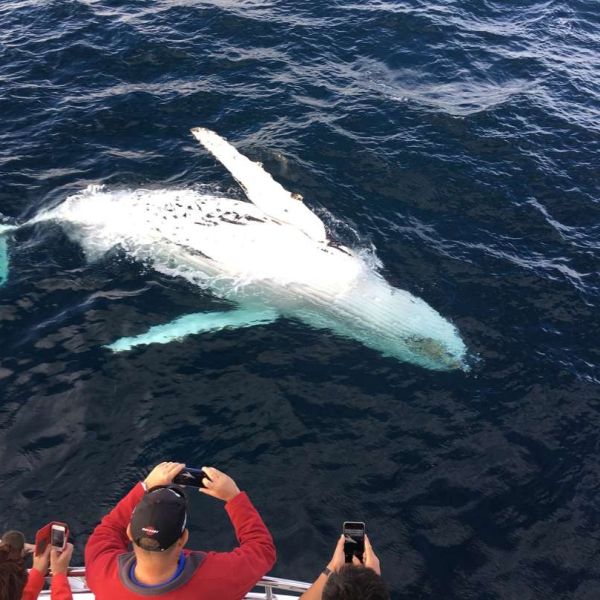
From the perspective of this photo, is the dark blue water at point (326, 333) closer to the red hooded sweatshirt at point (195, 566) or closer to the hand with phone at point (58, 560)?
the red hooded sweatshirt at point (195, 566)

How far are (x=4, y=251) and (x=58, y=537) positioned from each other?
1148cm

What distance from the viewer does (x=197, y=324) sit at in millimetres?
13828

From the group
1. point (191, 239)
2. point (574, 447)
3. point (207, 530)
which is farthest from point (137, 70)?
point (574, 447)

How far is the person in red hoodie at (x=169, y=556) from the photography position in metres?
5.43

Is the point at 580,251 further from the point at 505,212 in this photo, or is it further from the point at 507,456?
the point at 507,456

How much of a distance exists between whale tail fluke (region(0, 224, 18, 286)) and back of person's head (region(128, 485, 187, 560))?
11435mm

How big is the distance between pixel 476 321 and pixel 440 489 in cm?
485

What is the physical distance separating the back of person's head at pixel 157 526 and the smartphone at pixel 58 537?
134cm

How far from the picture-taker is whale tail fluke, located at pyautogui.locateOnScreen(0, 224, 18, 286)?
1493cm

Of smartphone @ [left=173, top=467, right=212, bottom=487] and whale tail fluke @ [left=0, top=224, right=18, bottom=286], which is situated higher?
smartphone @ [left=173, top=467, right=212, bottom=487]

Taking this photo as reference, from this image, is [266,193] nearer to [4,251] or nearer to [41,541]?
[4,251]

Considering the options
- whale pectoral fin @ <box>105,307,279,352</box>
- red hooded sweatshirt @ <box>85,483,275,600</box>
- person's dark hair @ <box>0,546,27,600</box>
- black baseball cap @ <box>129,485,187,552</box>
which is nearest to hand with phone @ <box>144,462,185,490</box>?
red hooded sweatshirt @ <box>85,483,275,600</box>

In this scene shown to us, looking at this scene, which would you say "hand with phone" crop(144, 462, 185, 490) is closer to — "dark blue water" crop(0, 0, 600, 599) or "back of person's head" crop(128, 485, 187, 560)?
"back of person's head" crop(128, 485, 187, 560)

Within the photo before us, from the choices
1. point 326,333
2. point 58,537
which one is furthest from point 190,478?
point 326,333
